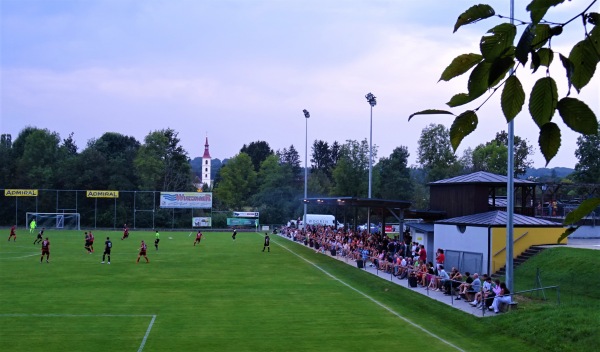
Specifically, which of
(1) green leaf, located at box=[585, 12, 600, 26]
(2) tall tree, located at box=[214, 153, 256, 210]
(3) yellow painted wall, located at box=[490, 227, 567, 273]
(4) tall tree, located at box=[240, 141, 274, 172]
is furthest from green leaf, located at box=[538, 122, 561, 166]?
(4) tall tree, located at box=[240, 141, 274, 172]

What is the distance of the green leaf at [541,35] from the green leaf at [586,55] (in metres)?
0.13

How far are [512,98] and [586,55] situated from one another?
0.30 m

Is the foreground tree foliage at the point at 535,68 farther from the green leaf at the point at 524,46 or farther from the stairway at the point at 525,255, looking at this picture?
the stairway at the point at 525,255

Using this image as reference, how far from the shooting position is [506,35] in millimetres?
1922

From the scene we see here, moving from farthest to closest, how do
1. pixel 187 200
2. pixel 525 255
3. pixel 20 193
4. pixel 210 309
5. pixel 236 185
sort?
pixel 236 185
pixel 187 200
pixel 20 193
pixel 525 255
pixel 210 309

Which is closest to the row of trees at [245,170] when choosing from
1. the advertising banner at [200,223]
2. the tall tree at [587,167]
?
the advertising banner at [200,223]

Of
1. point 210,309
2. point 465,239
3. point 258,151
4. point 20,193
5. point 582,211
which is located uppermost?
point 258,151

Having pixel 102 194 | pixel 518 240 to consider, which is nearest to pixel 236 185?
pixel 102 194

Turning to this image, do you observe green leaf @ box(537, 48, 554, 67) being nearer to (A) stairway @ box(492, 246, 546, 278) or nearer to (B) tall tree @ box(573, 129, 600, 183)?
(A) stairway @ box(492, 246, 546, 278)

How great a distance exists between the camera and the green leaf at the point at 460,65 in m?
2.03

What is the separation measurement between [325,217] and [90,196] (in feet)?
109

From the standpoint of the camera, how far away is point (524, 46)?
1.83 meters

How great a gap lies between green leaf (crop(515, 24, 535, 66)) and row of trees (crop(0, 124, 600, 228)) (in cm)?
8152

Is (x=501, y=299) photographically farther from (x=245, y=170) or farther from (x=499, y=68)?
(x=245, y=170)
